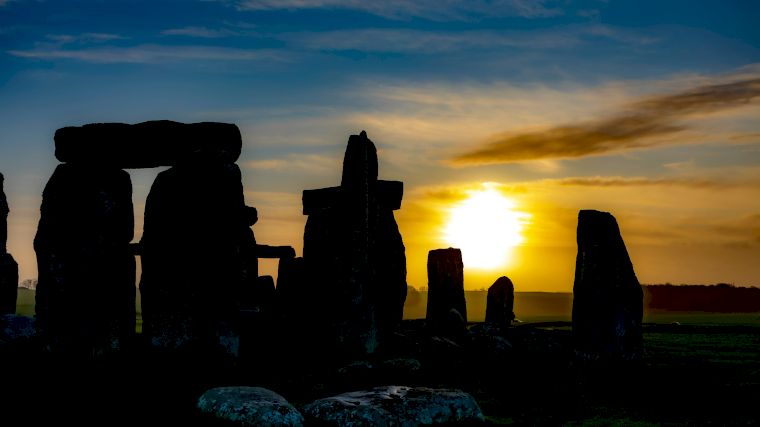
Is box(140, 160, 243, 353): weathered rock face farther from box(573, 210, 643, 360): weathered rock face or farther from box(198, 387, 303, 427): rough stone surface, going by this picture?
box(573, 210, 643, 360): weathered rock face

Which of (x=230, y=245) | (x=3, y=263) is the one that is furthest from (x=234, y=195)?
(x=3, y=263)

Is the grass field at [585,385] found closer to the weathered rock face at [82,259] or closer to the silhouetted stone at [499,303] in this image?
the weathered rock face at [82,259]

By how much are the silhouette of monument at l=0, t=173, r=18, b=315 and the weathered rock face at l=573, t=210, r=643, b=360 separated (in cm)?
1194

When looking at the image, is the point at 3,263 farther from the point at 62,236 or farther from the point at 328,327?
the point at 328,327

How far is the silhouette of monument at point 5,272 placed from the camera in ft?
60.5

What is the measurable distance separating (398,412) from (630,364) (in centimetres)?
531

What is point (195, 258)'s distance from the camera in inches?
503

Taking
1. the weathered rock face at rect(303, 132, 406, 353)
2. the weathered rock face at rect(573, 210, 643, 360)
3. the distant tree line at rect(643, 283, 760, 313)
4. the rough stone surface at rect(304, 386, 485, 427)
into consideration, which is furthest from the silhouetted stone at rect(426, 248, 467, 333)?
the distant tree line at rect(643, 283, 760, 313)

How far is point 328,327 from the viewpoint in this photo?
46.3ft

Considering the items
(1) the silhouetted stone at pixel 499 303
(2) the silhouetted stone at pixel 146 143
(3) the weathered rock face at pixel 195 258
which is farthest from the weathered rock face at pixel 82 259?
(1) the silhouetted stone at pixel 499 303

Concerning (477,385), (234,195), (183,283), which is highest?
(234,195)

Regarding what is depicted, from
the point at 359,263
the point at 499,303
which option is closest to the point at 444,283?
the point at 499,303

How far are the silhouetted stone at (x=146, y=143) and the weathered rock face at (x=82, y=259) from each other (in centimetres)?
24

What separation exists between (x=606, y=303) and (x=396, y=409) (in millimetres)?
5116
